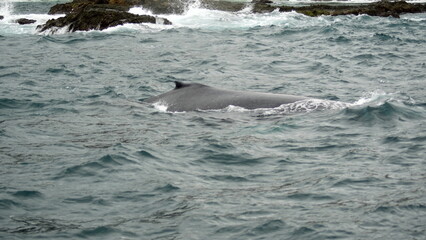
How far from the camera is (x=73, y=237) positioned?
6820mm

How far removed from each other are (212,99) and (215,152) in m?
3.40

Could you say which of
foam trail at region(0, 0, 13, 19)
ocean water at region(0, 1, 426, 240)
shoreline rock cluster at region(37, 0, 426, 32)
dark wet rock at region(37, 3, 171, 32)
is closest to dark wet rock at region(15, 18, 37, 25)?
shoreline rock cluster at region(37, 0, 426, 32)

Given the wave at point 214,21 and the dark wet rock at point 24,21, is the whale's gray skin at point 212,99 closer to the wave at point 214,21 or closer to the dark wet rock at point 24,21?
the wave at point 214,21

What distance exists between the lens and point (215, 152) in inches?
406

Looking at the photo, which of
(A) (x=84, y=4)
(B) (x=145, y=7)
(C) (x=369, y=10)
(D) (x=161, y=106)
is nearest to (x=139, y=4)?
(B) (x=145, y=7)

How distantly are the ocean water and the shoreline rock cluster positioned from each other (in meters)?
11.0

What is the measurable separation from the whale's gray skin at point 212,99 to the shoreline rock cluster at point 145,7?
19.2 meters

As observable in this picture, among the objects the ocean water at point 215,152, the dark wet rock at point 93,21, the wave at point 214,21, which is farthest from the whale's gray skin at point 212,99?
the dark wet rock at point 93,21

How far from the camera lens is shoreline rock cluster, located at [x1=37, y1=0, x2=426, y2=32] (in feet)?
108

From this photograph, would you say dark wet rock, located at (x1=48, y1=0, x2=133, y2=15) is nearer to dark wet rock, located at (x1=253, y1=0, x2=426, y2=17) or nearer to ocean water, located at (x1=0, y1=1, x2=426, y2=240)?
dark wet rock, located at (x1=253, y1=0, x2=426, y2=17)

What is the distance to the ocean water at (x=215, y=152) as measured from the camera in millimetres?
7219

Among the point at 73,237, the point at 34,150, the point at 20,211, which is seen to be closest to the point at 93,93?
the point at 34,150

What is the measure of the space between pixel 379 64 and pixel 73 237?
1558 centimetres

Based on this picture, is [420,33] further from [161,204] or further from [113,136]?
[161,204]
